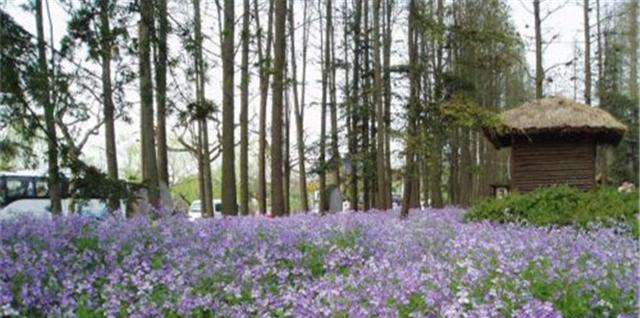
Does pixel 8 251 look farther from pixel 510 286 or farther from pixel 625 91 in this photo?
pixel 625 91

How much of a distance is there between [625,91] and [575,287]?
34807mm

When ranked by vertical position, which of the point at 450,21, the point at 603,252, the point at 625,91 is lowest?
the point at 603,252

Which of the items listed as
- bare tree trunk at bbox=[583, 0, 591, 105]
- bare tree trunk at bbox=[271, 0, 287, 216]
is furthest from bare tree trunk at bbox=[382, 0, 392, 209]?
bare tree trunk at bbox=[583, 0, 591, 105]

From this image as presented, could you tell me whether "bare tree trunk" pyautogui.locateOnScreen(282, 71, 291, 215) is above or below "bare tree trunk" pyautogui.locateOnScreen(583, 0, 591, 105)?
below

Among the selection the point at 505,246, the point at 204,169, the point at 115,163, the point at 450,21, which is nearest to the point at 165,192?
the point at 115,163

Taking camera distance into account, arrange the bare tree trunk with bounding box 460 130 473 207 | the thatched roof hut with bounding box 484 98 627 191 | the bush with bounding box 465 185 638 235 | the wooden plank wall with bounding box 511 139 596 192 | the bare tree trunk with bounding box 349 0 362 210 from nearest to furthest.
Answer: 1. the bush with bounding box 465 185 638 235
2. the thatched roof hut with bounding box 484 98 627 191
3. the wooden plank wall with bounding box 511 139 596 192
4. the bare tree trunk with bounding box 349 0 362 210
5. the bare tree trunk with bounding box 460 130 473 207

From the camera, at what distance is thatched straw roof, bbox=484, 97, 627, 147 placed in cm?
1689

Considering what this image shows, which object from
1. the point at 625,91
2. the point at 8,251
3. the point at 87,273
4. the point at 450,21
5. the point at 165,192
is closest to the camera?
the point at 87,273

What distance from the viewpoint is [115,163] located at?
1380cm

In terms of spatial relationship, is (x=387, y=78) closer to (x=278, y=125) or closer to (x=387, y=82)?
(x=387, y=82)

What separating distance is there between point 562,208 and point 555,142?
693 cm

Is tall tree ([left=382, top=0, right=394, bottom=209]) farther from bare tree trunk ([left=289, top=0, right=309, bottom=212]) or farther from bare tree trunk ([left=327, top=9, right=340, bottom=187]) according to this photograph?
bare tree trunk ([left=289, top=0, right=309, bottom=212])

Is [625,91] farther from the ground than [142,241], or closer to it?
farther from the ground

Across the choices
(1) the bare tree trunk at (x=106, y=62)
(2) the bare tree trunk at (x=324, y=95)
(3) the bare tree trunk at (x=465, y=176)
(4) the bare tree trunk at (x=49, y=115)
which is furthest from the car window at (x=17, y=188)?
(4) the bare tree trunk at (x=49, y=115)
